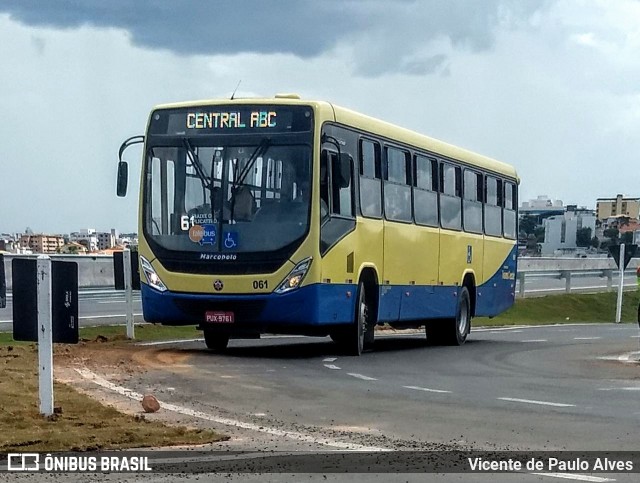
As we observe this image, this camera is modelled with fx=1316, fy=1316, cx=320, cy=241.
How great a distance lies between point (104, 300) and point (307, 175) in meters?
17.0

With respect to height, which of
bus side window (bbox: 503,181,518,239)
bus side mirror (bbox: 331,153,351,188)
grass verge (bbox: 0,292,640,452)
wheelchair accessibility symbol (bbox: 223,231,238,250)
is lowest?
grass verge (bbox: 0,292,640,452)

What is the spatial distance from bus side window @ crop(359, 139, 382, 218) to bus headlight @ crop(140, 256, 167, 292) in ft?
10.7

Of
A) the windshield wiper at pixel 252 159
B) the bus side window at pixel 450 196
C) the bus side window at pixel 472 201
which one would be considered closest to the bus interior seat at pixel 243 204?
the windshield wiper at pixel 252 159

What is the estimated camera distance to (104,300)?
34.0 m

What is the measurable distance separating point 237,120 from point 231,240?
68.7 inches

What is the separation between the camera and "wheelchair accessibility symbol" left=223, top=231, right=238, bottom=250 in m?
18.0

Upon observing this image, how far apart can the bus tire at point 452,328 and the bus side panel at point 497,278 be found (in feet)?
3.74

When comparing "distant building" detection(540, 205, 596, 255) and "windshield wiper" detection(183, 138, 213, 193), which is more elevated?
"windshield wiper" detection(183, 138, 213, 193)

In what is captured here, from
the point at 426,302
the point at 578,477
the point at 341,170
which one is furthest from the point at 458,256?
the point at 578,477

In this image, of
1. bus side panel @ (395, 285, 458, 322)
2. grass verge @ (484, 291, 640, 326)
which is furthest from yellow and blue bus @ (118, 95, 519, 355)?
grass verge @ (484, 291, 640, 326)

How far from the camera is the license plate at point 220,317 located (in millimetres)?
18000

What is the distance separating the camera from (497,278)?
27875 millimetres

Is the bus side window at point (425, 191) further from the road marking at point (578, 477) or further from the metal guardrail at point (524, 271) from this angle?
the road marking at point (578, 477)

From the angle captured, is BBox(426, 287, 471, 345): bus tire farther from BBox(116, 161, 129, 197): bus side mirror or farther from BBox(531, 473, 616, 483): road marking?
BBox(531, 473, 616, 483): road marking
